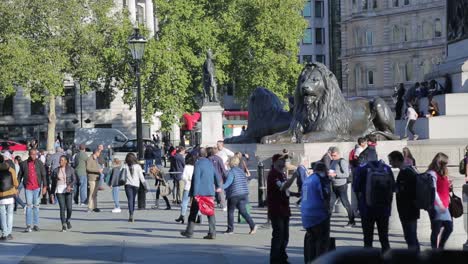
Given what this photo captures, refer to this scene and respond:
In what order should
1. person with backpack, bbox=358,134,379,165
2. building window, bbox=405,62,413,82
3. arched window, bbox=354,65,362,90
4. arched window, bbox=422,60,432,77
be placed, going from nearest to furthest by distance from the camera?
1. person with backpack, bbox=358,134,379,165
2. arched window, bbox=422,60,432,77
3. building window, bbox=405,62,413,82
4. arched window, bbox=354,65,362,90

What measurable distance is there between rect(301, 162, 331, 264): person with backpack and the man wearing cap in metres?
1.03

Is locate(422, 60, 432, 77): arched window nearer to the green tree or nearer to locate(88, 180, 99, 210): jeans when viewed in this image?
the green tree

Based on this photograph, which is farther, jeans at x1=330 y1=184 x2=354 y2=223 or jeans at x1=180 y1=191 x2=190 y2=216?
jeans at x1=180 y1=191 x2=190 y2=216

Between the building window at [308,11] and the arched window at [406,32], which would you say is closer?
the arched window at [406,32]

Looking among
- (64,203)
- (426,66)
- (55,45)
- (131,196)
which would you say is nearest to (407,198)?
(64,203)

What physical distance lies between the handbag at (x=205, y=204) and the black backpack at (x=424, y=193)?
536cm

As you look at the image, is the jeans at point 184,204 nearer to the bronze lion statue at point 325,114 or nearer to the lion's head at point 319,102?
the bronze lion statue at point 325,114

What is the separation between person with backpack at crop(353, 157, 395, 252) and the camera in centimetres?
1395

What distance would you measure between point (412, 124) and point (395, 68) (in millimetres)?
61005

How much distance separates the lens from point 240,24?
7188cm

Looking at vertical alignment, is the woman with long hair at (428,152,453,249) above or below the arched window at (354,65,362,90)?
below

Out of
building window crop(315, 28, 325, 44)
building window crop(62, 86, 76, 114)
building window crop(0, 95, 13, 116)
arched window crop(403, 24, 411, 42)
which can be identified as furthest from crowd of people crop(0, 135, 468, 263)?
building window crop(315, 28, 325, 44)

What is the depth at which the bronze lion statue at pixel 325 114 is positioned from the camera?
30312 millimetres

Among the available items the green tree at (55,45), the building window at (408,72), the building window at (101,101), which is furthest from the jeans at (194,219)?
the building window at (408,72)
